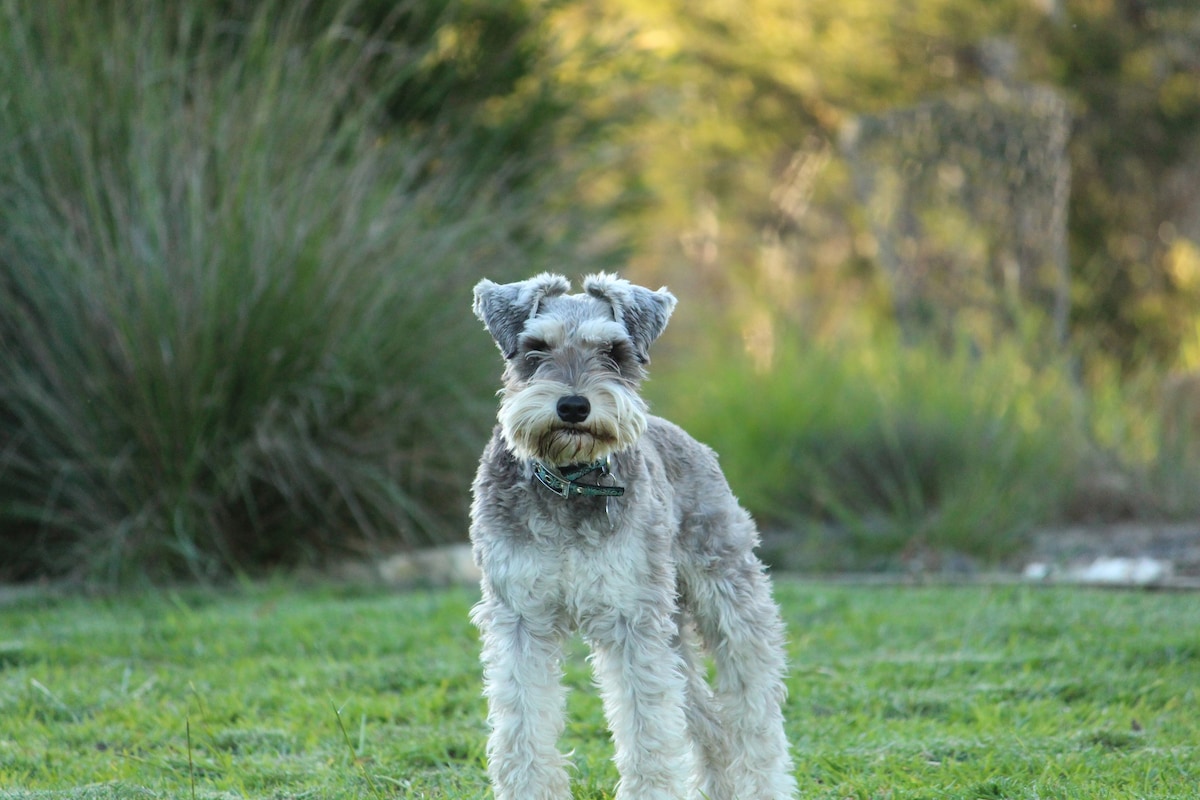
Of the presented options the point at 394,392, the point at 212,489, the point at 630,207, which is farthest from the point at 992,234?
the point at 212,489

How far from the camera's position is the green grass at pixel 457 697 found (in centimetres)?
444

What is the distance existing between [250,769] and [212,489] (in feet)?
12.0

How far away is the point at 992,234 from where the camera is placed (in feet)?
39.6

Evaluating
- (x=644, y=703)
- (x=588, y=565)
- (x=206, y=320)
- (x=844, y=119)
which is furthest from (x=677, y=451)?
(x=844, y=119)

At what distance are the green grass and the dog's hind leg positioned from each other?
0.33 m

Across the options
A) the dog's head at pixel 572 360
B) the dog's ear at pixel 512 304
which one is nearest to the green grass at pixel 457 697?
the dog's head at pixel 572 360

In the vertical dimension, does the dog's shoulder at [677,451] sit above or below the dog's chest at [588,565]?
above

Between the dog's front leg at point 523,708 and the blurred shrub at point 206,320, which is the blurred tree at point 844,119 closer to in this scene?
the blurred shrub at point 206,320

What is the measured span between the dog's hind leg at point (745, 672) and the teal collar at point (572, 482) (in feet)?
1.71

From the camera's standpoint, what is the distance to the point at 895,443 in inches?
372

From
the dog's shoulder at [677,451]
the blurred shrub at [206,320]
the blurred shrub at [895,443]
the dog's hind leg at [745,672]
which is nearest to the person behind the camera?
the dog's hind leg at [745,672]

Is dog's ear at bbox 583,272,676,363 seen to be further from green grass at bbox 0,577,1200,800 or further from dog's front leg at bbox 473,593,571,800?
green grass at bbox 0,577,1200,800

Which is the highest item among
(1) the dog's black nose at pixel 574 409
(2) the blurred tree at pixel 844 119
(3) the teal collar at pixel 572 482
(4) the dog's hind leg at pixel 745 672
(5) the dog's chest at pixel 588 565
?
(2) the blurred tree at pixel 844 119

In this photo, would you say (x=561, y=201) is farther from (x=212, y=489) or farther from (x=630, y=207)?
(x=212, y=489)
